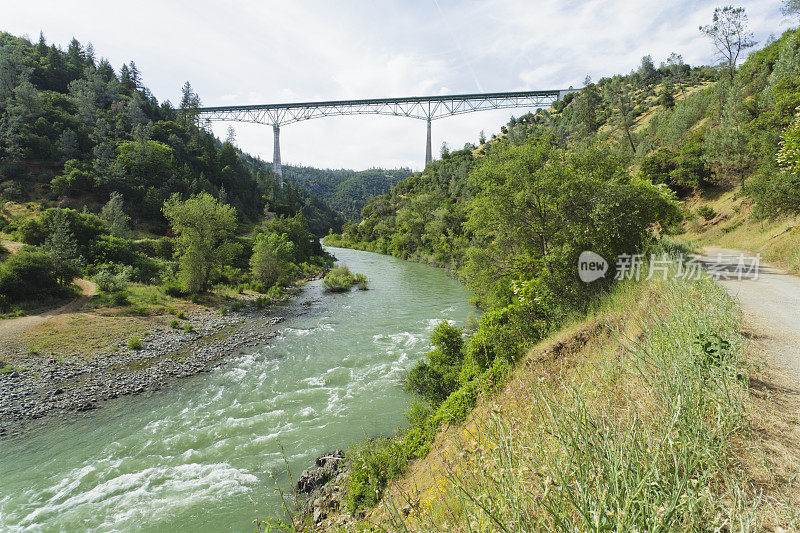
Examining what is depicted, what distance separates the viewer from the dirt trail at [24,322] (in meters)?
14.4

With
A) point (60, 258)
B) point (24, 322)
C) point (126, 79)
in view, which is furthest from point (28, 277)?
point (126, 79)

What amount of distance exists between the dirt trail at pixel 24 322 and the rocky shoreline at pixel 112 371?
6.52 ft

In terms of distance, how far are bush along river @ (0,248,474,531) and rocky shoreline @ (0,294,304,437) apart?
725 millimetres

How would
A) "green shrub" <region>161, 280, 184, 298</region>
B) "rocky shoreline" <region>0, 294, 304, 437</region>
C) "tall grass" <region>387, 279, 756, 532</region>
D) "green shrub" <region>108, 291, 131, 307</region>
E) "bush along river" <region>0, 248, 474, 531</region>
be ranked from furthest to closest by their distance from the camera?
"green shrub" <region>161, 280, 184, 298</region>
"green shrub" <region>108, 291, 131, 307</region>
"rocky shoreline" <region>0, 294, 304, 437</region>
"bush along river" <region>0, 248, 474, 531</region>
"tall grass" <region>387, 279, 756, 532</region>

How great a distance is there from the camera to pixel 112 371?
13.2 m

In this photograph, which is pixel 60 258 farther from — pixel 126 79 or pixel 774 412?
pixel 126 79

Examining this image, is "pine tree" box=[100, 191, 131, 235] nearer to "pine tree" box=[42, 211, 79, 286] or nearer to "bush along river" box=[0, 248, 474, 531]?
"pine tree" box=[42, 211, 79, 286]

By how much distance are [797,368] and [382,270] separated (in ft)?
126

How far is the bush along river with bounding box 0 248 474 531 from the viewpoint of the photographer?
7.04 meters

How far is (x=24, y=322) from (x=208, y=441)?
15140mm

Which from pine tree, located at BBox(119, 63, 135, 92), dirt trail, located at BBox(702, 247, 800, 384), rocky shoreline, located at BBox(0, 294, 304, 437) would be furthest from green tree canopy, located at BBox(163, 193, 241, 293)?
pine tree, located at BBox(119, 63, 135, 92)

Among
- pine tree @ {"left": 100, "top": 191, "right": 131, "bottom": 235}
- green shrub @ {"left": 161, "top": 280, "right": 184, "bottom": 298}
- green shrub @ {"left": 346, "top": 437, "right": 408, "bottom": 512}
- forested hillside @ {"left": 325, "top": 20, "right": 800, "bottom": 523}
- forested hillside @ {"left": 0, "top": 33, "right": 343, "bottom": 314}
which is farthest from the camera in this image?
pine tree @ {"left": 100, "top": 191, "right": 131, "bottom": 235}

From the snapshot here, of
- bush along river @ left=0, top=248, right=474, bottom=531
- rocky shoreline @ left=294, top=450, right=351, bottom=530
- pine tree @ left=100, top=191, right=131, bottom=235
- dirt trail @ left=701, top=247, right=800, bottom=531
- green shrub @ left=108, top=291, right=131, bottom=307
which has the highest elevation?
pine tree @ left=100, top=191, right=131, bottom=235

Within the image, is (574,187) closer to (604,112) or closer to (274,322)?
(274,322)
